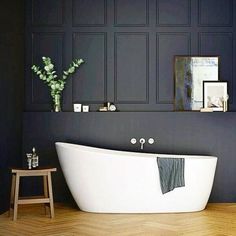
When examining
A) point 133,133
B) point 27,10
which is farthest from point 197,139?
point 27,10

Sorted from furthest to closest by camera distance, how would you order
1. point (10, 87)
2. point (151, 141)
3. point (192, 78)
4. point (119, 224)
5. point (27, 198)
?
point (192, 78) < point (151, 141) < point (10, 87) < point (27, 198) < point (119, 224)

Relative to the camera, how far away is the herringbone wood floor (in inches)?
181

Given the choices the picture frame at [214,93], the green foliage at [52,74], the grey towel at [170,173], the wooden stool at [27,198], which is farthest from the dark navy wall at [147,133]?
the wooden stool at [27,198]

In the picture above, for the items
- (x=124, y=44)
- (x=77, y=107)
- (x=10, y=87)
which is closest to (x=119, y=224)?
(x=77, y=107)

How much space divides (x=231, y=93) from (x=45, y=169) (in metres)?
2.62

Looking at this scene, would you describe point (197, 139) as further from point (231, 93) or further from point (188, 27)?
point (188, 27)

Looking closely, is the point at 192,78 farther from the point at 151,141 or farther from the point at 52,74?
the point at 52,74

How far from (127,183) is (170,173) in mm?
466

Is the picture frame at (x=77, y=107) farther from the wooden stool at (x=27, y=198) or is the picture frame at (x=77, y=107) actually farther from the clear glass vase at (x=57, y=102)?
the wooden stool at (x=27, y=198)

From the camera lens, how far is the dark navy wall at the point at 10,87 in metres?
5.50

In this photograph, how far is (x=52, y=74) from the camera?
6.38 meters

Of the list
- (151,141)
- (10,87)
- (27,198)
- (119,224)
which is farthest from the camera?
(151,141)

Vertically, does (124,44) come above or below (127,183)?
above

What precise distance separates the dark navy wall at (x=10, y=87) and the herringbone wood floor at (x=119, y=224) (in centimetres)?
58
